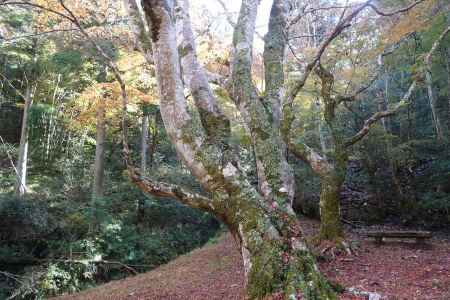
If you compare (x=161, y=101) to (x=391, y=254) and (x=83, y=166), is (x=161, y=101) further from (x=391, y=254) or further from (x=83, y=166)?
(x=83, y=166)

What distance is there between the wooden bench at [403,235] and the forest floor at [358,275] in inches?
5.9

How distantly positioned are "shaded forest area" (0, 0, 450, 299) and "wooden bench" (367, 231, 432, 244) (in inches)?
27.4

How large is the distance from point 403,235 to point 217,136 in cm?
510

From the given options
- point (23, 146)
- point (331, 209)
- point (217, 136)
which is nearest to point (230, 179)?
point (217, 136)

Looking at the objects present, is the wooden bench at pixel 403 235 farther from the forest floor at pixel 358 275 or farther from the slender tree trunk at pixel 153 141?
the slender tree trunk at pixel 153 141

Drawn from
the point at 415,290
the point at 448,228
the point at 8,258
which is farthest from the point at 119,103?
the point at 448,228

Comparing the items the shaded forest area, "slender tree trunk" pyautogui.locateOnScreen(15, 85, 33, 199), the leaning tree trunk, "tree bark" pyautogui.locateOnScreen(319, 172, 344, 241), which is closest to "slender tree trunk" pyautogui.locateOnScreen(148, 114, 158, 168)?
the shaded forest area

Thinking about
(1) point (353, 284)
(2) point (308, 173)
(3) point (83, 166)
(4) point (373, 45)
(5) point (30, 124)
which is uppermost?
(4) point (373, 45)

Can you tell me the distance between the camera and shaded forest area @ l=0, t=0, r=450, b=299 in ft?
11.3

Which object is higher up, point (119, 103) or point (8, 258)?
point (119, 103)

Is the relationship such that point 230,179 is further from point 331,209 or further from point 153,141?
point 153,141

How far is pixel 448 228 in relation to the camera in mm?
8516

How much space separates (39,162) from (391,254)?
13.9m

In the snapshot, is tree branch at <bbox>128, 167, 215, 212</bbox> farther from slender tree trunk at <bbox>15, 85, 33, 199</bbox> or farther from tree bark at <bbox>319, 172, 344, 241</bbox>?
slender tree trunk at <bbox>15, 85, 33, 199</bbox>
